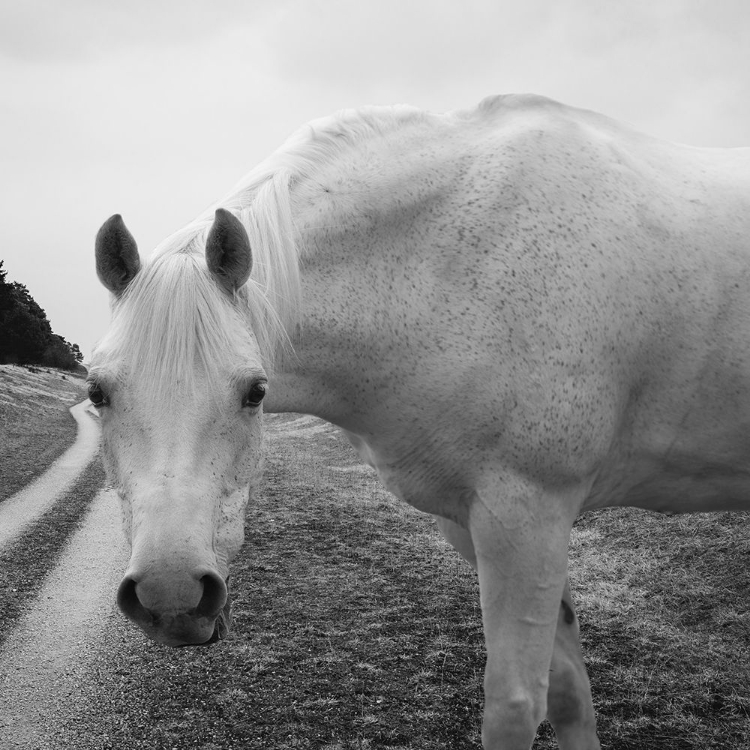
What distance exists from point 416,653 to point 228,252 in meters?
3.66

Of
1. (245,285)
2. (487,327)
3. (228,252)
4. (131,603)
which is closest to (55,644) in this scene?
(131,603)

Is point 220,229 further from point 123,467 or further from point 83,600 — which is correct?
point 83,600

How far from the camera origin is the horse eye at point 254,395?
2094 millimetres

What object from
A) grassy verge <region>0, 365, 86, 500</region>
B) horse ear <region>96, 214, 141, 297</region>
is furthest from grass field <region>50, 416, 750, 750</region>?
grassy verge <region>0, 365, 86, 500</region>

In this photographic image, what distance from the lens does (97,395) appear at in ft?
6.76

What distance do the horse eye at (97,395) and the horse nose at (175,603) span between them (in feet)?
1.90

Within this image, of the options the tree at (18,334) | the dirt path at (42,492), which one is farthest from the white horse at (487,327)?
the tree at (18,334)

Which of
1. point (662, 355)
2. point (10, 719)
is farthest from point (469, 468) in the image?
point (10, 719)

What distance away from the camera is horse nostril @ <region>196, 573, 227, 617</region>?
73.7 inches

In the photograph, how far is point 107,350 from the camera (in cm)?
208

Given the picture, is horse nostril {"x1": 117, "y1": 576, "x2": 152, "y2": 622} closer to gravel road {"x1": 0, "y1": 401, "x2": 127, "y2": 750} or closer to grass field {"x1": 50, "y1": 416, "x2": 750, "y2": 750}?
grass field {"x1": 50, "y1": 416, "x2": 750, "y2": 750}

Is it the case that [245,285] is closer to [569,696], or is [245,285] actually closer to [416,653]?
[569,696]

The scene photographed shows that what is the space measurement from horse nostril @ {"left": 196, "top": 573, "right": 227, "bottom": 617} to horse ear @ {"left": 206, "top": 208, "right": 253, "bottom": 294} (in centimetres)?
96

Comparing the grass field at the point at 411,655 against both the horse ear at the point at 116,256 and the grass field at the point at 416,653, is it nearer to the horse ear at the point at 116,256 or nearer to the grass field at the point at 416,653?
the grass field at the point at 416,653
